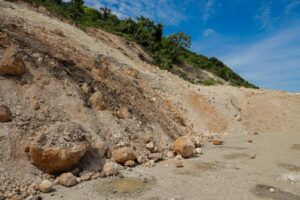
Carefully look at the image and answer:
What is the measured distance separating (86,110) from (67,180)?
3450 mm

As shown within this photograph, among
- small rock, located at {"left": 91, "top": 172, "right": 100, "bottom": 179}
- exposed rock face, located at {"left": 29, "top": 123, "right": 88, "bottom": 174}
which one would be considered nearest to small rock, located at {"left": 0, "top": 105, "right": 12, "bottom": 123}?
exposed rock face, located at {"left": 29, "top": 123, "right": 88, "bottom": 174}

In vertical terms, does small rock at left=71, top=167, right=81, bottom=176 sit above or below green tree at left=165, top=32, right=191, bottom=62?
below

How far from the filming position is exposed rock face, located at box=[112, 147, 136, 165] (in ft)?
32.2

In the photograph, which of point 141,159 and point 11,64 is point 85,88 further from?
point 141,159

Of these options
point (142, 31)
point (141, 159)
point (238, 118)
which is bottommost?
point (141, 159)

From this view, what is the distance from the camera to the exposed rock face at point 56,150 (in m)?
8.29

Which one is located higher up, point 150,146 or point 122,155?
point 150,146

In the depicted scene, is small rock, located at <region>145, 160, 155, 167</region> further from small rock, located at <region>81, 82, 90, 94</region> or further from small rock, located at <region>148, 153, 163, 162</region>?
small rock, located at <region>81, 82, 90, 94</region>

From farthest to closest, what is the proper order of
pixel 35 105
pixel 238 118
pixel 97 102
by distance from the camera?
pixel 238 118, pixel 97 102, pixel 35 105

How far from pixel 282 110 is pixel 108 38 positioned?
500 inches

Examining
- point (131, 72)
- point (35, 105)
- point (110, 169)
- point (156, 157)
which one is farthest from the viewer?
point (131, 72)

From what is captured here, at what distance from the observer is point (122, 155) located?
984 cm

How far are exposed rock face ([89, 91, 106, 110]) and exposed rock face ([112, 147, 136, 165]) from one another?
7.18 ft

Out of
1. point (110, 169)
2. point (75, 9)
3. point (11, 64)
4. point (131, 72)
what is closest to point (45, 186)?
point (110, 169)
